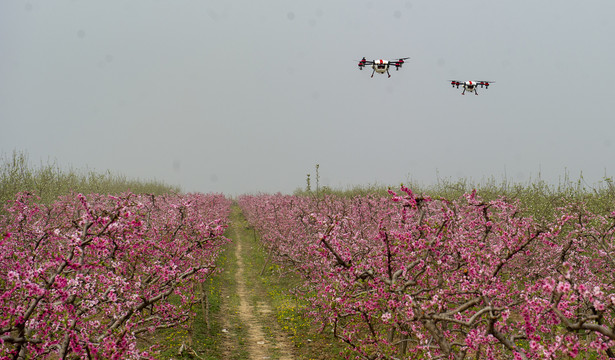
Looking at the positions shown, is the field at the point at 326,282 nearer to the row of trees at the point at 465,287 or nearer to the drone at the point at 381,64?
the row of trees at the point at 465,287

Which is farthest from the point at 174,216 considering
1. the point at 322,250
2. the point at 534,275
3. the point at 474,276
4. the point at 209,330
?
A: the point at 534,275

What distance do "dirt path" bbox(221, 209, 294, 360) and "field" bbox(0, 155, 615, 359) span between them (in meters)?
0.08

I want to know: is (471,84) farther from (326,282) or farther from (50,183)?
(50,183)

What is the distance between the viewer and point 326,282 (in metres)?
11.6

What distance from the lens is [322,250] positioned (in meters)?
5.89

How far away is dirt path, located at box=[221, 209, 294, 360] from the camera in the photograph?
1166 cm

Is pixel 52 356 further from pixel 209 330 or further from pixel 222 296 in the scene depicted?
pixel 222 296

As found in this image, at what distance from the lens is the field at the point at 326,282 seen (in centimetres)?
467

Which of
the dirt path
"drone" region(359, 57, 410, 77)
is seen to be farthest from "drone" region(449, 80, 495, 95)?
the dirt path

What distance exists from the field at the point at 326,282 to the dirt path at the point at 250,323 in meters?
0.08

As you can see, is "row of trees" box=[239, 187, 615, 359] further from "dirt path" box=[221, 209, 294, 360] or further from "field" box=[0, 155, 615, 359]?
"dirt path" box=[221, 209, 294, 360]

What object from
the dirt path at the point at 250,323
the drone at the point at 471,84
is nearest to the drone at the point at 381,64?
the drone at the point at 471,84

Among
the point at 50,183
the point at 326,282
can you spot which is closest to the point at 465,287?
the point at 326,282

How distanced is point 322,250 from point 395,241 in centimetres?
151
